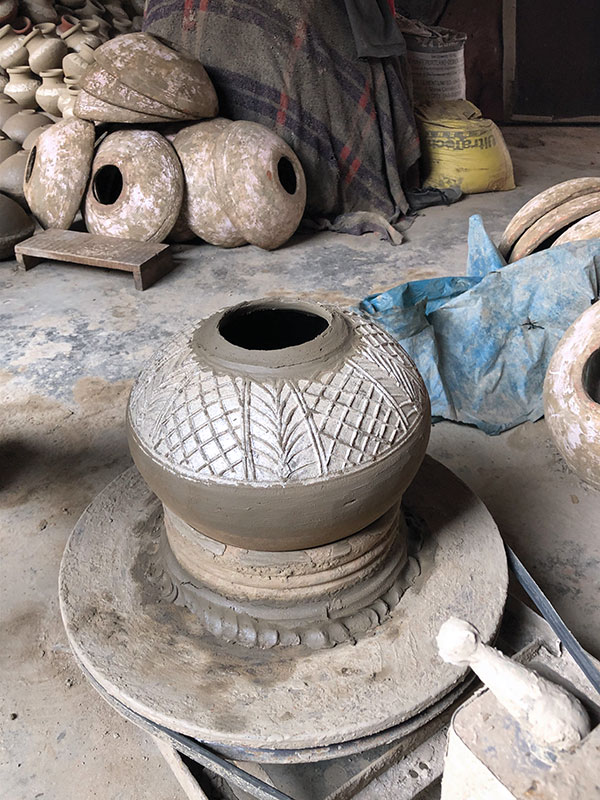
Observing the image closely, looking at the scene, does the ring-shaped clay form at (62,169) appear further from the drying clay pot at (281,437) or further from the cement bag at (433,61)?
the drying clay pot at (281,437)

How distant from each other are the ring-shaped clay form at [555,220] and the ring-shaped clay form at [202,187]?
2.38m

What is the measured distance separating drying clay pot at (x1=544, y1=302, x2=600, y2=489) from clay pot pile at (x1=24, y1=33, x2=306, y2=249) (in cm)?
286

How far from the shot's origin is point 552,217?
3.43 m

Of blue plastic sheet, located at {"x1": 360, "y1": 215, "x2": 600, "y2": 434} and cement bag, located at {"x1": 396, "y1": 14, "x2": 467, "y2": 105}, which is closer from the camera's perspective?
blue plastic sheet, located at {"x1": 360, "y1": 215, "x2": 600, "y2": 434}

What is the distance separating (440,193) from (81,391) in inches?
152

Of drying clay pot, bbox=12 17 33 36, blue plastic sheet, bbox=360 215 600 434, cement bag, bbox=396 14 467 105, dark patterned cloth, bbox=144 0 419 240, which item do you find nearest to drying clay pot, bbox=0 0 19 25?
drying clay pot, bbox=12 17 33 36

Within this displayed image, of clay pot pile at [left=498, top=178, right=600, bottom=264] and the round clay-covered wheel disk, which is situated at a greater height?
clay pot pile at [left=498, top=178, right=600, bottom=264]

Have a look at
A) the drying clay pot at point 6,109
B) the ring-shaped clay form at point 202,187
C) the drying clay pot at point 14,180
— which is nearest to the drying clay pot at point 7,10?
the drying clay pot at point 6,109

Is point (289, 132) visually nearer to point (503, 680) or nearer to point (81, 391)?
point (81, 391)

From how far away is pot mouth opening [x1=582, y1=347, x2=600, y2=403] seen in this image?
260 cm

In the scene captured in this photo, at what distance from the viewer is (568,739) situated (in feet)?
3.61

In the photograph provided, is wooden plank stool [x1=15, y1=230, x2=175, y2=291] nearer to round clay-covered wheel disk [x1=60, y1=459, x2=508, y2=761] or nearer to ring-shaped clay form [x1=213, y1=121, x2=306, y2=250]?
ring-shaped clay form [x1=213, y1=121, x2=306, y2=250]

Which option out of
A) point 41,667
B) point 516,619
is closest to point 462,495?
point 516,619

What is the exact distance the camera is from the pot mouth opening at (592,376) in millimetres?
2604
